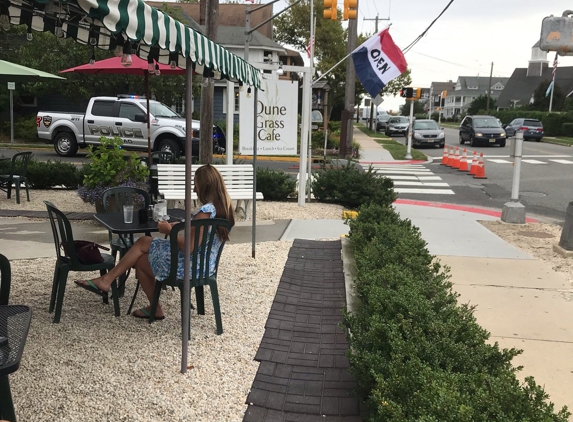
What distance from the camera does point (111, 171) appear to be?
30.4 feet

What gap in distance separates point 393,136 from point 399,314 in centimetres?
4419

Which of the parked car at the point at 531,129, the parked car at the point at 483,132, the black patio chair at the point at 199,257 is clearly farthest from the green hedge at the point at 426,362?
the parked car at the point at 531,129

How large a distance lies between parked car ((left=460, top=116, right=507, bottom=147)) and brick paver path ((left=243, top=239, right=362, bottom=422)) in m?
27.5

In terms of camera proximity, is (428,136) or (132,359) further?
(428,136)

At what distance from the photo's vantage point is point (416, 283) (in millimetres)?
4551

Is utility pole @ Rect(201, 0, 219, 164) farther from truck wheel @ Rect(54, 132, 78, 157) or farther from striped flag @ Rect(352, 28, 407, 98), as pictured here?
truck wheel @ Rect(54, 132, 78, 157)

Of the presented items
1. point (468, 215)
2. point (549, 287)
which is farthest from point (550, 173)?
point (549, 287)

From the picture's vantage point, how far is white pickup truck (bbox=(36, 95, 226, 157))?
66.7 feet

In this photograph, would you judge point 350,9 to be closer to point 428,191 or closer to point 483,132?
point 428,191

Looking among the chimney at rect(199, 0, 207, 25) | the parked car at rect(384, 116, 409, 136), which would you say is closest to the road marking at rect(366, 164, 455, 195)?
the chimney at rect(199, 0, 207, 25)

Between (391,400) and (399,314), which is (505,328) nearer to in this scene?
(399,314)

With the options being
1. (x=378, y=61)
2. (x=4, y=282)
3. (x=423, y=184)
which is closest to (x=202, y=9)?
(x=378, y=61)

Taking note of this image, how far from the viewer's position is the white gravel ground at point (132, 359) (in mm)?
3537

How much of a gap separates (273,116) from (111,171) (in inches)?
111
